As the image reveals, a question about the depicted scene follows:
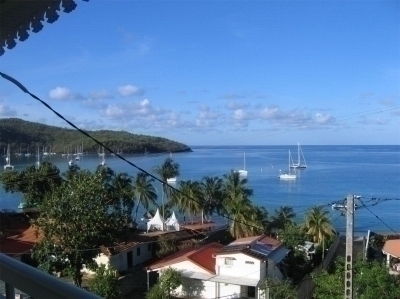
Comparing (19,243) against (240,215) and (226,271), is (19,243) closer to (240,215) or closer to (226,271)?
(226,271)

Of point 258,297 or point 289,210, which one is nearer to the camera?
point 258,297

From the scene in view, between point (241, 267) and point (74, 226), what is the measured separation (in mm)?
5219

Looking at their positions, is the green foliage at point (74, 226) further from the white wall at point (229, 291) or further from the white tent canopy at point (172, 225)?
the white tent canopy at point (172, 225)

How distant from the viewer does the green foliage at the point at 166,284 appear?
1379cm

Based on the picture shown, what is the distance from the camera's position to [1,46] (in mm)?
1146

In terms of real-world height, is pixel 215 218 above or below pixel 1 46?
below

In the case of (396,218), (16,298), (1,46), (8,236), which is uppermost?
(1,46)

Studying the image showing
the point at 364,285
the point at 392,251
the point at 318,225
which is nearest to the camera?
the point at 364,285

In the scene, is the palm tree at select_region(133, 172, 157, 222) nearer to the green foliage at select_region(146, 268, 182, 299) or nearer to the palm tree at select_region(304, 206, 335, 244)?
the palm tree at select_region(304, 206, 335, 244)

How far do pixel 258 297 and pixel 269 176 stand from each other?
175 ft

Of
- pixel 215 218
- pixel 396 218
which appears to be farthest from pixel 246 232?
pixel 396 218

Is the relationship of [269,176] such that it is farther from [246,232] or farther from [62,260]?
[62,260]

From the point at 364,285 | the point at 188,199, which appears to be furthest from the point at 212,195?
the point at 364,285

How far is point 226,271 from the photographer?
595 inches
